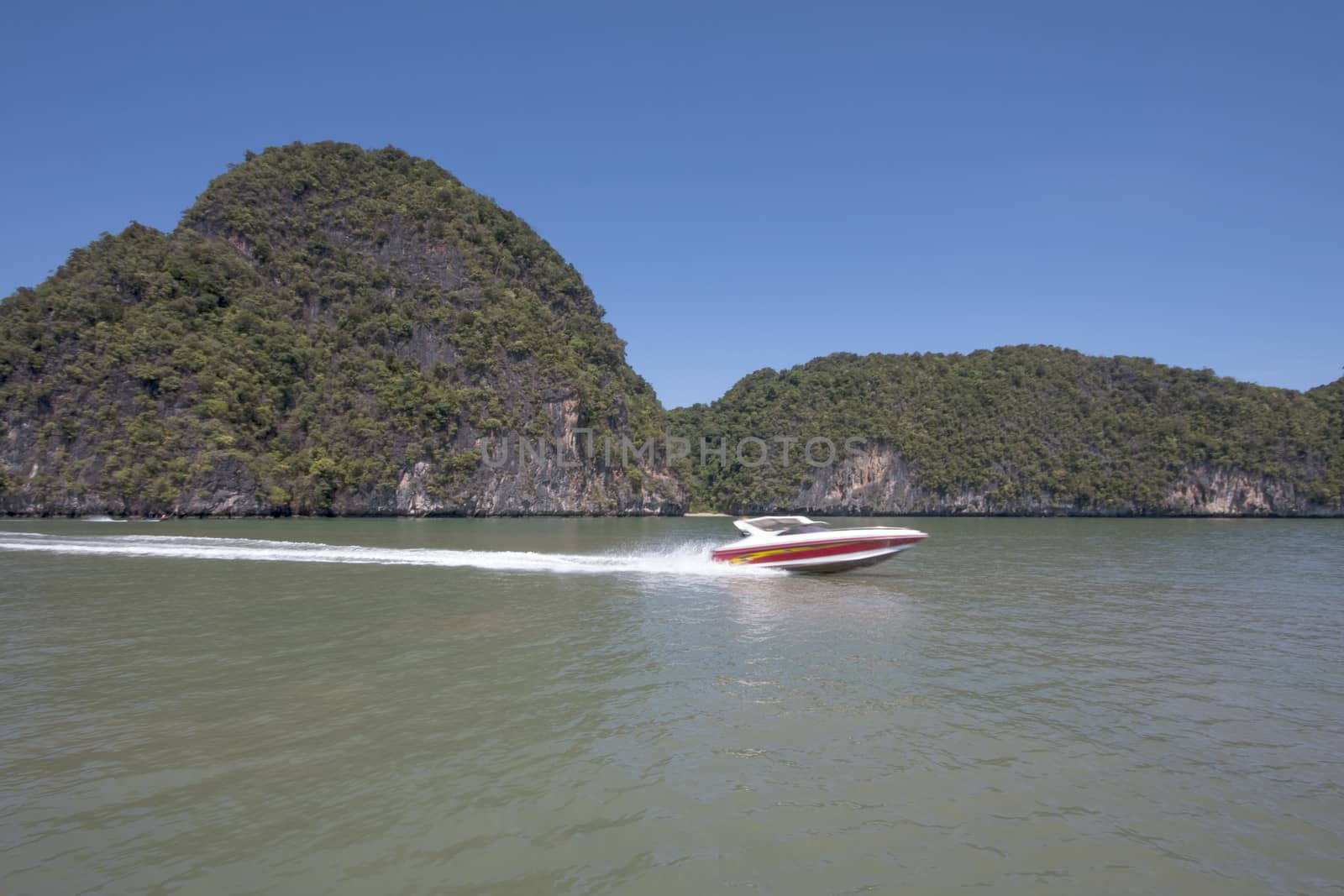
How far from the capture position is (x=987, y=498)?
12456cm

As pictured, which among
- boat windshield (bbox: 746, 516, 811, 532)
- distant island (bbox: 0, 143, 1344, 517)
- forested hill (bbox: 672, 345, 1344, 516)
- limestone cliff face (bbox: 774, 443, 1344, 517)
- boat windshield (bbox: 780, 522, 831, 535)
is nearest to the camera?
boat windshield (bbox: 780, 522, 831, 535)

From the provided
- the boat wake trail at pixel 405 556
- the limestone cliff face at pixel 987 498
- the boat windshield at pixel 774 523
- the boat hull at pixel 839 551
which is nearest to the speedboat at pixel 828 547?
the boat hull at pixel 839 551

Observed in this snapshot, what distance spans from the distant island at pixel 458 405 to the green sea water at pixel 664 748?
212ft

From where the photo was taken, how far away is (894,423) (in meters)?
135

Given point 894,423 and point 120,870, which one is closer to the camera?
point 120,870

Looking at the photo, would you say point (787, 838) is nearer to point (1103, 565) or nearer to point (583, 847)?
point (583, 847)

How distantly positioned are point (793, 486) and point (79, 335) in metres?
105

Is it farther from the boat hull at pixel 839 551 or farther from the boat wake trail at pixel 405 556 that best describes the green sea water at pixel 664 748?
the boat wake trail at pixel 405 556

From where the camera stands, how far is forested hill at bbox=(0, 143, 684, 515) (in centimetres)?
6756

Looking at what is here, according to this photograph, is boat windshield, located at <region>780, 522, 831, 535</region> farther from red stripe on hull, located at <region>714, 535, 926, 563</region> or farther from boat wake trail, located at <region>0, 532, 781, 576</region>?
boat wake trail, located at <region>0, 532, 781, 576</region>

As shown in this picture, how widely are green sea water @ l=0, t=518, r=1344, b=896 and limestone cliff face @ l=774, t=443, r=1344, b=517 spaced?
11677 centimetres

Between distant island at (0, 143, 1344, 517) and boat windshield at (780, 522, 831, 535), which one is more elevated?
distant island at (0, 143, 1344, 517)

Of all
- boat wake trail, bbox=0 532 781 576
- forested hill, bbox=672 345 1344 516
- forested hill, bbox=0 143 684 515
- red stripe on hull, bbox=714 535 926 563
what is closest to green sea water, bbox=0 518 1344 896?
red stripe on hull, bbox=714 535 926 563

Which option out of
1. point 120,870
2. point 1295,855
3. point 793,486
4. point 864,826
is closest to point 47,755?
point 120,870
